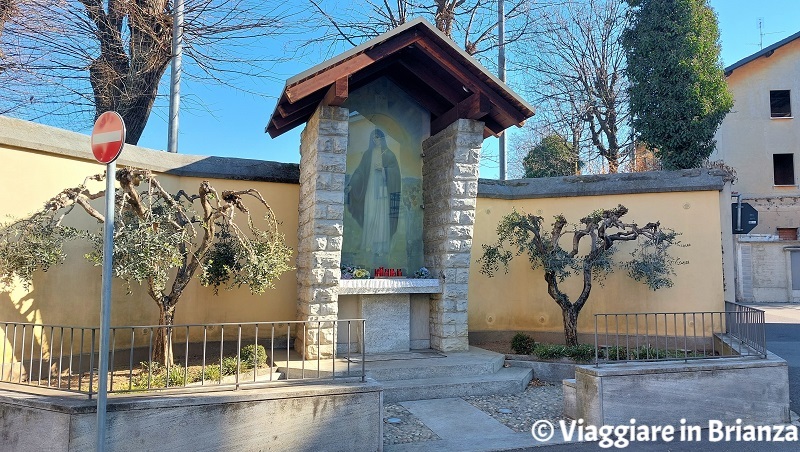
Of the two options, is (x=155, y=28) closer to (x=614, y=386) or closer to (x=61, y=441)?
(x=61, y=441)

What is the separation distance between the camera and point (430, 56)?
750cm

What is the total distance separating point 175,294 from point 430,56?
4.51m

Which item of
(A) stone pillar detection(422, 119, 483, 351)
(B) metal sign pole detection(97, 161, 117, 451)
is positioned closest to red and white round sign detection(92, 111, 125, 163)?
(B) metal sign pole detection(97, 161, 117, 451)

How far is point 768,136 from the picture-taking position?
23.8 metres

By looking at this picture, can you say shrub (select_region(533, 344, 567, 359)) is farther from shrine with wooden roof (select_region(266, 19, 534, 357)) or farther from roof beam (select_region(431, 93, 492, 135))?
roof beam (select_region(431, 93, 492, 135))

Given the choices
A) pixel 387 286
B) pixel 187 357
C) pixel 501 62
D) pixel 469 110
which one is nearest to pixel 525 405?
pixel 387 286

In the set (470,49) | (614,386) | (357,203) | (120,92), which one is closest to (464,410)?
(614,386)

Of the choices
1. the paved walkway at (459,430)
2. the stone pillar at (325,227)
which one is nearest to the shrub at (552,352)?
the paved walkway at (459,430)

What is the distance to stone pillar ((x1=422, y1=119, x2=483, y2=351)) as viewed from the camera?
26.3 feet

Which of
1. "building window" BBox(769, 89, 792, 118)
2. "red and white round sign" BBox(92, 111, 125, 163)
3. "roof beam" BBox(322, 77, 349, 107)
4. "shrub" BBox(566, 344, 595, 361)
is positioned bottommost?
"shrub" BBox(566, 344, 595, 361)

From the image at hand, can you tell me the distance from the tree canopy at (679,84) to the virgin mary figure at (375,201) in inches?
288

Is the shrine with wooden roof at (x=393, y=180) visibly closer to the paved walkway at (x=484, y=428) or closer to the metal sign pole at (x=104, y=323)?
the paved walkway at (x=484, y=428)

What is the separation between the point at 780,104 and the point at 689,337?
20873mm

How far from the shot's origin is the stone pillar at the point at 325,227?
7324 millimetres
